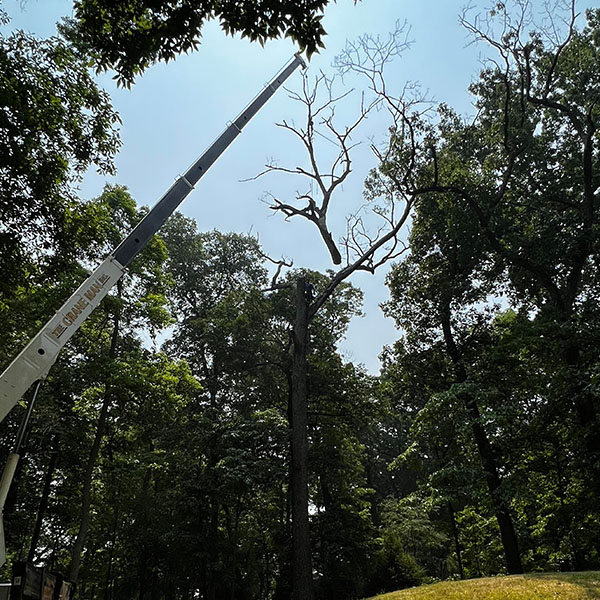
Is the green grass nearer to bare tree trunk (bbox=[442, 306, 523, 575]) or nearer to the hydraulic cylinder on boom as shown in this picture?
bare tree trunk (bbox=[442, 306, 523, 575])

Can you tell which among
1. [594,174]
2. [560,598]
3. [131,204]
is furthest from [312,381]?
[594,174]

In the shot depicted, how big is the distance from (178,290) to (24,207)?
14.8 meters

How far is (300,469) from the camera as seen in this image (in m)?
9.38

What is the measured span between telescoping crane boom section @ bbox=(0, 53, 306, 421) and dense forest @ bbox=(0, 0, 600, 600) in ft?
3.94

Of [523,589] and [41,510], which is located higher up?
[41,510]

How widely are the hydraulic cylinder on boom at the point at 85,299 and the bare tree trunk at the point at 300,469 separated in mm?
4023

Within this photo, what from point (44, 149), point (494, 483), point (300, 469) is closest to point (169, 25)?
point (44, 149)

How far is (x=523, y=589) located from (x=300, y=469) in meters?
4.56

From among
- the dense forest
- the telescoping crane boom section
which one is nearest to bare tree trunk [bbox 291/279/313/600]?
the dense forest

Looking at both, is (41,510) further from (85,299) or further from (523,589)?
(523,589)

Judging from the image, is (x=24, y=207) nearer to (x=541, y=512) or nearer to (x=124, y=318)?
(x=124, y=318)

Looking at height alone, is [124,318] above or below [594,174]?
below

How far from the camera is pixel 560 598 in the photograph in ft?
23.5

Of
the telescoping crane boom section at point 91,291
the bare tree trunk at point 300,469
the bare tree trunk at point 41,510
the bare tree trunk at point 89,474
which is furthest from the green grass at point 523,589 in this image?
the telescoping crane boom section at point 91,291
